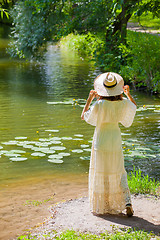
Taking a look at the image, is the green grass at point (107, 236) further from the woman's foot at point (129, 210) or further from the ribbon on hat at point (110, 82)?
the ribbon on hat at point (110, 82)

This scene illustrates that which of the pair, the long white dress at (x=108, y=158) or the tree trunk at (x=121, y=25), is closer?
the long white dress at (x=108, y=158)

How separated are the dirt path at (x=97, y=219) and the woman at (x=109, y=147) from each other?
0.15 meters

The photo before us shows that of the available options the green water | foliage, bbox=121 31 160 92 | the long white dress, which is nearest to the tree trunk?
the green water

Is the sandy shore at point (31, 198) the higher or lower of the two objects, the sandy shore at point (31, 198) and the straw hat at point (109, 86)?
the lower

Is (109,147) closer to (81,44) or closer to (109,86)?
(109,86)

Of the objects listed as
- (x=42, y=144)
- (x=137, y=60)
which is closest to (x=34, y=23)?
(x=137, y=60)

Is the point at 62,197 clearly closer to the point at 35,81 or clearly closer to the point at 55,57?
Answer: the point at 35,81

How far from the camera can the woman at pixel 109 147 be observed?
496cm

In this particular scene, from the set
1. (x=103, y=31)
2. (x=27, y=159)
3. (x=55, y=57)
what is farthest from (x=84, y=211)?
(x=55, y=57)

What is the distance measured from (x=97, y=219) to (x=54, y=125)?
5.97m

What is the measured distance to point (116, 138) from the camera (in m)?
4.98

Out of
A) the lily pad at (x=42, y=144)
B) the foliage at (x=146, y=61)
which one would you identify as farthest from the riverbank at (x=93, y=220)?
the foliage at (x=146, y=61)

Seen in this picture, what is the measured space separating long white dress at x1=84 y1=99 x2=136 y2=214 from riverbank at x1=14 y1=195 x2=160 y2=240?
0.18 m

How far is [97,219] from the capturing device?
4.93m
